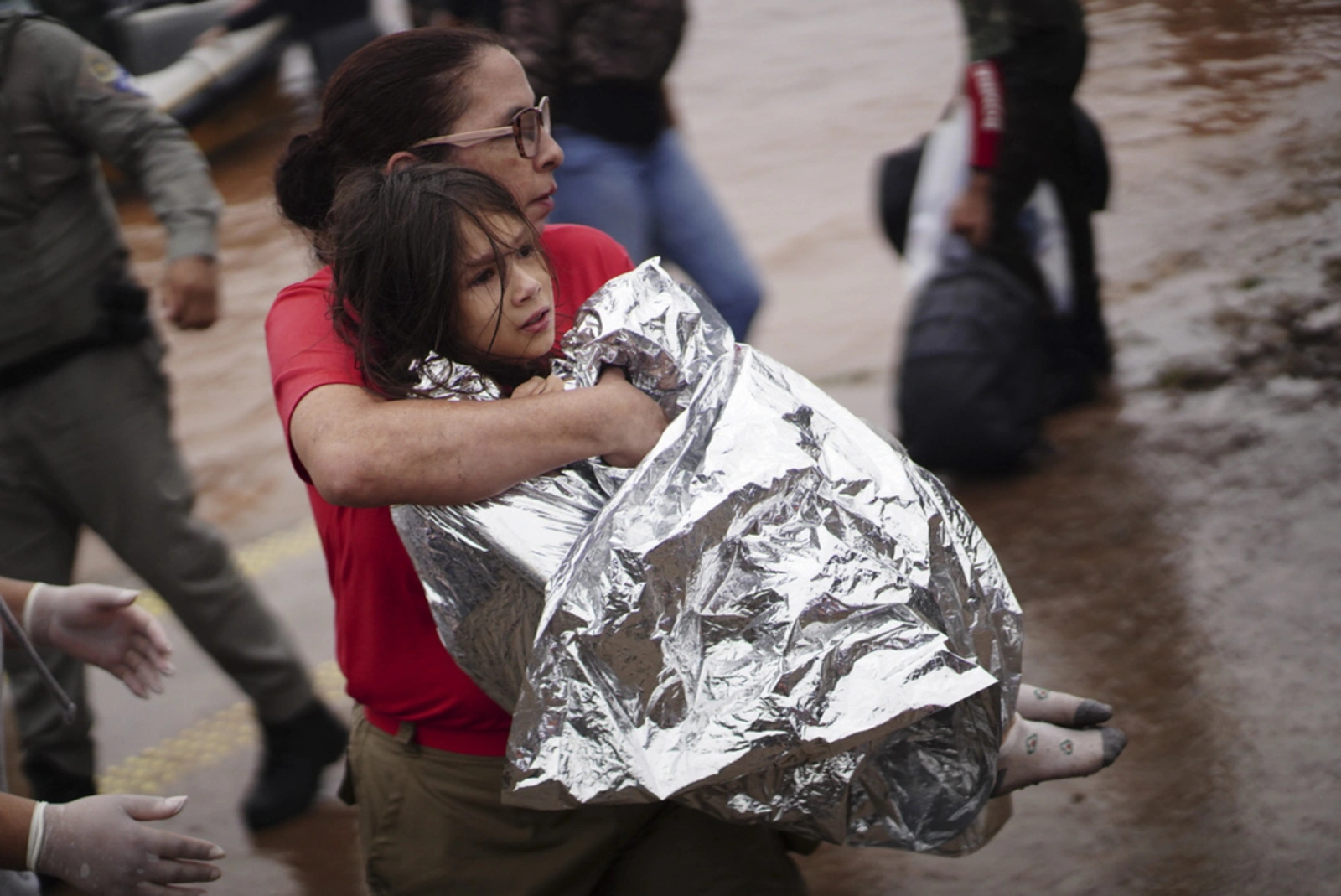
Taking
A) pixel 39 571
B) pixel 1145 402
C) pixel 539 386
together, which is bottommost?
pixel 1145 402

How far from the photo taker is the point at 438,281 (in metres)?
1.68

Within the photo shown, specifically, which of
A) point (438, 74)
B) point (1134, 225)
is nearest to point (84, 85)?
point (438, 74)

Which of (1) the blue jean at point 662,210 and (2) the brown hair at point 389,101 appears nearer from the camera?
(2) the brown hair at point 389,101

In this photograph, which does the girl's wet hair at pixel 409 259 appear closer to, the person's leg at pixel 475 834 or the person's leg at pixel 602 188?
the person's leg at pixel 475 834

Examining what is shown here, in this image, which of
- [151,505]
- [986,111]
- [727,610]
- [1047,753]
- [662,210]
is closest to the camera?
[727,610]

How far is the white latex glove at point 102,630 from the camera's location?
213 centimetres

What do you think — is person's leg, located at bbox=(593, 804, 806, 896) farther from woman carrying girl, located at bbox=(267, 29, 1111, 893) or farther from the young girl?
the young girl

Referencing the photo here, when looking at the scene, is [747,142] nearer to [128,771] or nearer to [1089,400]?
[1089,400]

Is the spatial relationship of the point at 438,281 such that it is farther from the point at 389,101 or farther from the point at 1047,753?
the point at 1047,753

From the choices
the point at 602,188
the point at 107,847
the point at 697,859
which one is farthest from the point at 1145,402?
the point at 107,847

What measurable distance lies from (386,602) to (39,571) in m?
1.68

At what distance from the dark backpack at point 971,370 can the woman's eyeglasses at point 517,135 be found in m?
2.37

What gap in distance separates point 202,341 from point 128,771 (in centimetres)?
328

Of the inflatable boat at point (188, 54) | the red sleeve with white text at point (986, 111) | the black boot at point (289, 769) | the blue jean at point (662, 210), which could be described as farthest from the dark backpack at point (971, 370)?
the inflatable boat at point (188, 54)
